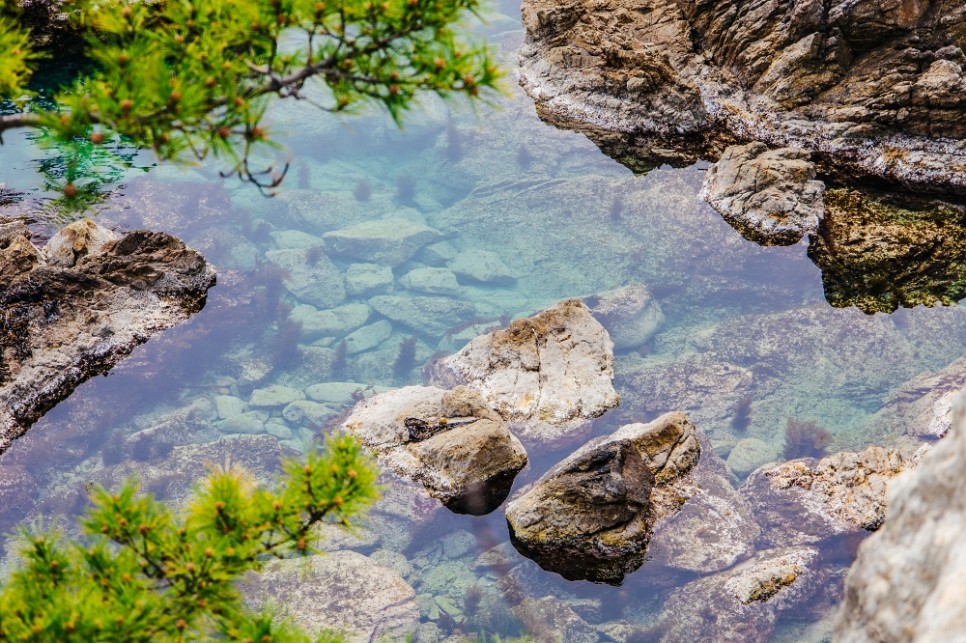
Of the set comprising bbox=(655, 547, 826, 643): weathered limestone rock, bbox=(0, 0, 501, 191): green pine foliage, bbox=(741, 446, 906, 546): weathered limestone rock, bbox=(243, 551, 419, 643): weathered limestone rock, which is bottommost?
bbox=(243, 551, 419, 643): weathered limestone rock

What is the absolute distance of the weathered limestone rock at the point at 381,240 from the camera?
685 inches

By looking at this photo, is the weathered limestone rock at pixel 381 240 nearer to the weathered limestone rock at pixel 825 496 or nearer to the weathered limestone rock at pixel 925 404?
the weathered limestone rock at pixel 825 496

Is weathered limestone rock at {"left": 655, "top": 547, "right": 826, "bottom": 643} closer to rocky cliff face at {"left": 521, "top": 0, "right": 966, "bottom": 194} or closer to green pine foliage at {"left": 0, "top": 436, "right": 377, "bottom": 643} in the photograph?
green pine foliage at {"left": 0, "top": 436, "right": 377, "bottom": 643}

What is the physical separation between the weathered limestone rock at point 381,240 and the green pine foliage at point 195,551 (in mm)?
12669

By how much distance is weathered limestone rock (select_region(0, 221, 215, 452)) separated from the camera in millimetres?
9461

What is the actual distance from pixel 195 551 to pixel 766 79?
12.4 m

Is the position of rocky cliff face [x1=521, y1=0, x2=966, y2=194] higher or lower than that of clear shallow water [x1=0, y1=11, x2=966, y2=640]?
higher

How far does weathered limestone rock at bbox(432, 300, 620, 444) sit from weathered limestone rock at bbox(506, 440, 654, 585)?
1431mm

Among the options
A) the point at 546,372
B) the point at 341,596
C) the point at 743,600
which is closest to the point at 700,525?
the point at 743,600

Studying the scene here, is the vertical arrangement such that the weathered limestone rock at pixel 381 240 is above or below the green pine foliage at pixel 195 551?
below

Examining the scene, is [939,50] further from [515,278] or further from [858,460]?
[515,278]

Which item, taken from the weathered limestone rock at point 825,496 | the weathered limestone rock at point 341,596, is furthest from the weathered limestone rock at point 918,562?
the weathered limestone rock at point 341,596

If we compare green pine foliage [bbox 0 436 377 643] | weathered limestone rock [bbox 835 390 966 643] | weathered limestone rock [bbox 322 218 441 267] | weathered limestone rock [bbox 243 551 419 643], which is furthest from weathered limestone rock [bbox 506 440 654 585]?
weathered limestone rock [bbox 322 218 441 267]

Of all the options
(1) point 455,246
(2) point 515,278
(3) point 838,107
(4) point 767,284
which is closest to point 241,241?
(1) point 455,246
